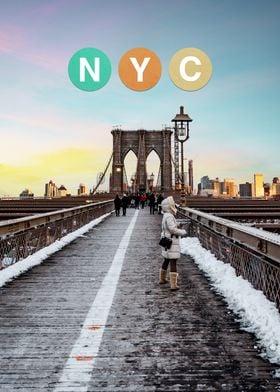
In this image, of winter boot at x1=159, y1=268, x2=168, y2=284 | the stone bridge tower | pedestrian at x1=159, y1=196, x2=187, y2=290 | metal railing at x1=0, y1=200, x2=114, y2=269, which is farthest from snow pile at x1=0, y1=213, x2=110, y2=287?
the stone bridge tower

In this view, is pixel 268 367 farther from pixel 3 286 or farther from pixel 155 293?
pixel 3 286

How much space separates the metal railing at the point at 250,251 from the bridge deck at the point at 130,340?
2.30 ft

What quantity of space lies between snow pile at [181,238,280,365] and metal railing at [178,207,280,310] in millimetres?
133

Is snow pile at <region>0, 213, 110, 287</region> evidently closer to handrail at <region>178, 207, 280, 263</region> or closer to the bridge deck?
the bridge deck

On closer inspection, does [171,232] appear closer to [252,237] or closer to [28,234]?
[252,237]

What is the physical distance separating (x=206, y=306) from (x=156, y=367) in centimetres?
218

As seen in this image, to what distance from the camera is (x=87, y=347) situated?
4.07 meters

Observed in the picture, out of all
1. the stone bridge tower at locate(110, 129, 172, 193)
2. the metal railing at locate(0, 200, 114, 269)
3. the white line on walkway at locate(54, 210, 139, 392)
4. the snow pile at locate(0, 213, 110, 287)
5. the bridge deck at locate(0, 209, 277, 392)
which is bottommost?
the bridge deck at locate(0, 209, 277, 392)

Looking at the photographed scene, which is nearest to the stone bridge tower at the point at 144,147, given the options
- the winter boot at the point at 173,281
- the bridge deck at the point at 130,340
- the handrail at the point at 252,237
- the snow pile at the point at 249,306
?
the handrail at the point at 252,237

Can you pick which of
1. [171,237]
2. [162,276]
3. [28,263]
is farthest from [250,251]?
[28,263]

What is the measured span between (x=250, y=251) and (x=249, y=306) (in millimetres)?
1826

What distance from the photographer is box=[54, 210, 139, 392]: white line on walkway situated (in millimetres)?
3307

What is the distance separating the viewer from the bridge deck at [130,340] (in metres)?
3.37

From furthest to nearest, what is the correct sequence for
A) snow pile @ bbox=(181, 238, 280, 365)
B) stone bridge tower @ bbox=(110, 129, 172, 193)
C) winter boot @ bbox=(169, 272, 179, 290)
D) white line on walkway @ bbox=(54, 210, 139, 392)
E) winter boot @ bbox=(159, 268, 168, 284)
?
stone bridge tower @ bbox=(110, 129, 172, 193)
winter boot @ bbox=(159, 268, 168, 284)
winter boot @ bbox=(169, 272, 179, 290)
snow pile @ bbox=(181, 238, 280, 365)
white line on walkway @ bbox=(54, 210, 139, 392)
